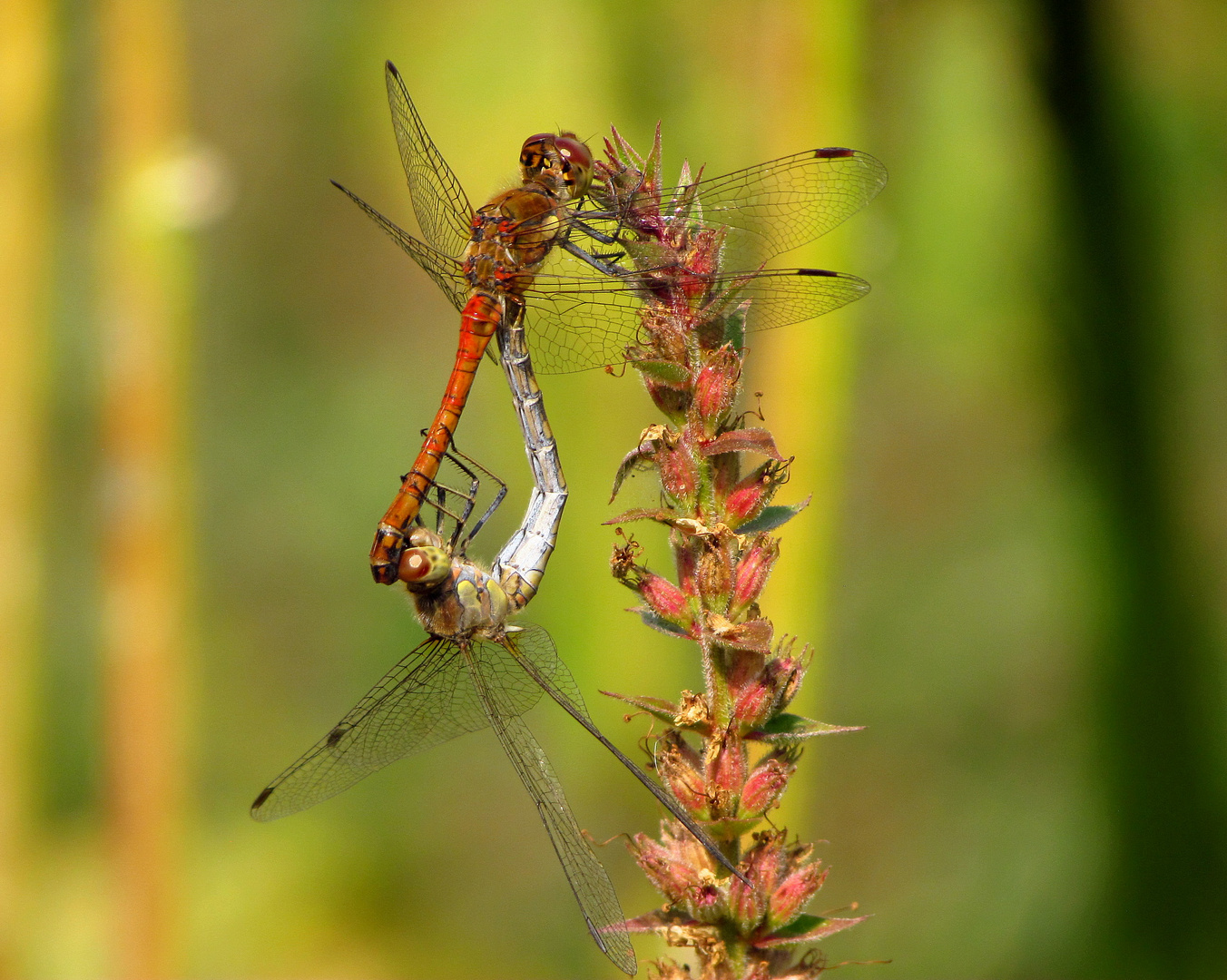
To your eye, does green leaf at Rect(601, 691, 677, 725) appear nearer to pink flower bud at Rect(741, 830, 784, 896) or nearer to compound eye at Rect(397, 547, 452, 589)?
pink flower bud at Rect(741, 830, 784, 896)

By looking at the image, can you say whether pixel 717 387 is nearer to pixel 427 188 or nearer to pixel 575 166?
pixel 575 166

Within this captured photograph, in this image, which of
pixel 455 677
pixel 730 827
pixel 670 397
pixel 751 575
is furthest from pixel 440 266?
pixel 730 827

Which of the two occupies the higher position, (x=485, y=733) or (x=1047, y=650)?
(x=485, y=733)

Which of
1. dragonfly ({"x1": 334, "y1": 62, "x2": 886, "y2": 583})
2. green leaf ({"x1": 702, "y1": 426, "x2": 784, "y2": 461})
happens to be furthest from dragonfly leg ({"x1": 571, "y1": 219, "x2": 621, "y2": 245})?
green leaf ({"x1": 702, "y1": 426, "x2": 784, "y2": 461})

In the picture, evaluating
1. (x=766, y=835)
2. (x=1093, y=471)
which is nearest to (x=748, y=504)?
(x=766, y=835)

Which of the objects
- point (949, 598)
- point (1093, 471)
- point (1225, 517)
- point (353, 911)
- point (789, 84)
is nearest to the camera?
point (789, 84)

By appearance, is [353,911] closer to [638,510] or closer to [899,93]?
[638,510]
